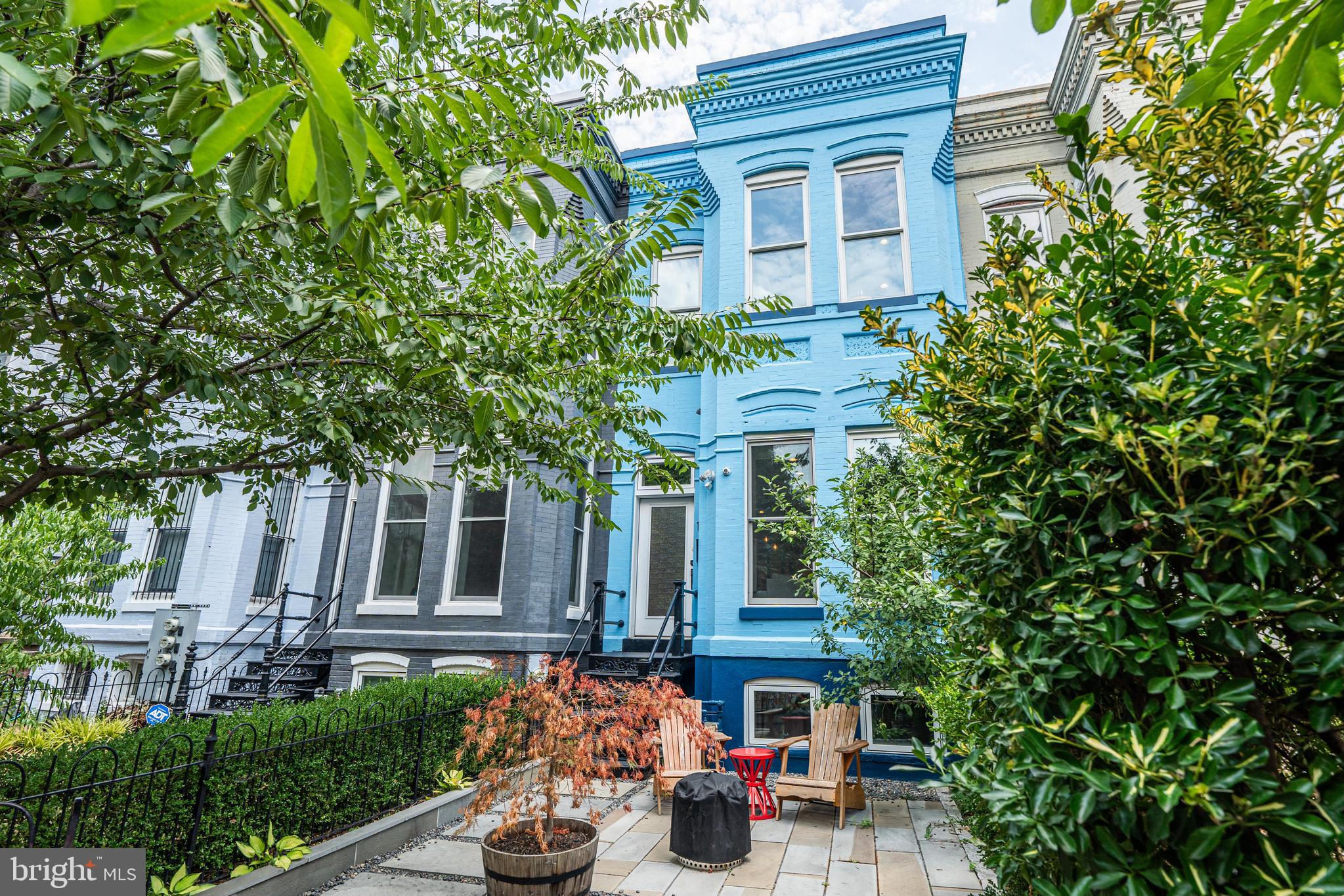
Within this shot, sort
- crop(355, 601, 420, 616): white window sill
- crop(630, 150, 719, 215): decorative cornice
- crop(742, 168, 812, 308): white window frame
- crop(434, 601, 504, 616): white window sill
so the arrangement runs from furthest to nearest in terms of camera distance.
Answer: crop(630, 150, 719, 215): decorative cornice, crop(355, 601, 420, 616): white window sill, crop(434, 601, 504, 616): white window sill, crop(742, 168, 812, 308): white window frame

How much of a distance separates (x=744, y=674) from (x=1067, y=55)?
956 centimetres

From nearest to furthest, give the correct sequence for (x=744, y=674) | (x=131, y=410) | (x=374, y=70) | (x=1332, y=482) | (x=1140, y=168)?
(x=1332, y=482) → (x=1140, y=168) → (x=131, y=410) → (x=374, y=70) → (x=744, y=674)

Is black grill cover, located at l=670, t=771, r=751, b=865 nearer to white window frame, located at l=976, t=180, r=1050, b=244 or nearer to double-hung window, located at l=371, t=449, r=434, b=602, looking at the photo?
double-hung window, located at l=371, t=449, r=434, b=602

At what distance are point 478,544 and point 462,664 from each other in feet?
5.94

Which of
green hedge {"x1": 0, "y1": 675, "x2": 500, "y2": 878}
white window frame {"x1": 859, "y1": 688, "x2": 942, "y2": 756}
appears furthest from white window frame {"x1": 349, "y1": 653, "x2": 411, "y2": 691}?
white window frame {"x1": 859, "y1": 688, "x2": 942, "y2": 756}

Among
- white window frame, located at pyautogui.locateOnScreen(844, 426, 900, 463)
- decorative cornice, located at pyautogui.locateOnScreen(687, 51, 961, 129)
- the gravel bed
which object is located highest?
decorative cornice, located at pyautogui.locateOnScreen(687, 51, 961, 129)

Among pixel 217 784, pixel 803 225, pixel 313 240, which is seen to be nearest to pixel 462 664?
pixel 217 784

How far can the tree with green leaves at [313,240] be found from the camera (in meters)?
1.46

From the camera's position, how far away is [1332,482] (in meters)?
1.52

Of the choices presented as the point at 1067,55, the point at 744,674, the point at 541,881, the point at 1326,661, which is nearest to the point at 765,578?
the point at 744,674

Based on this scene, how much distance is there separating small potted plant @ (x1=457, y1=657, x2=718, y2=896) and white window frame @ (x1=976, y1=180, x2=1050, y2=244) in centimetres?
853

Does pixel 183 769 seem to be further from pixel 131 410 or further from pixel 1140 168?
pixel 1140 168

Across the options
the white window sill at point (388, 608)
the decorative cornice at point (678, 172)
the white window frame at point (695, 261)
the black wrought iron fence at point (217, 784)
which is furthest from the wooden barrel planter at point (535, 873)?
the decorative cornice at point (678, 172)

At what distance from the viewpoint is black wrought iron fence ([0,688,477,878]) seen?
12.3 ft
